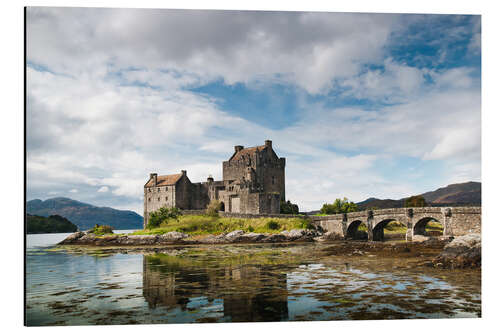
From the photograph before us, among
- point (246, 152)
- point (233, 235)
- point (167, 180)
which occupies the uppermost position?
point (246, 152)

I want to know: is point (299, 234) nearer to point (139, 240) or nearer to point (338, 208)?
point (338, 208)

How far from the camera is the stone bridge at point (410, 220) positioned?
23.6 m

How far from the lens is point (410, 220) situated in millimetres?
28500

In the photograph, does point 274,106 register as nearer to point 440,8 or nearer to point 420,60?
point 420,60

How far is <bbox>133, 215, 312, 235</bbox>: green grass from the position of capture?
37.5 m

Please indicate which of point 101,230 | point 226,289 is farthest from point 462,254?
point 101,230

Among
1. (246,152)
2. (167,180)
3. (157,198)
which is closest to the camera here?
(246,152)

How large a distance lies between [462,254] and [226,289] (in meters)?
8.67

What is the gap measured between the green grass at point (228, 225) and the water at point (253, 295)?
22.1 metres

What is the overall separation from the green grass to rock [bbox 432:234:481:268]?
75.0 feet

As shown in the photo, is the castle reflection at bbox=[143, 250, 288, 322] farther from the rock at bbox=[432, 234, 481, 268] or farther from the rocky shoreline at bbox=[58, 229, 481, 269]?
the rocky shoreline at bbox=[58, 229, 481, 269]

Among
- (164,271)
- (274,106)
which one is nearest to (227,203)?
(164,271)

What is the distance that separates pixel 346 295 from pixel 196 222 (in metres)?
31.1

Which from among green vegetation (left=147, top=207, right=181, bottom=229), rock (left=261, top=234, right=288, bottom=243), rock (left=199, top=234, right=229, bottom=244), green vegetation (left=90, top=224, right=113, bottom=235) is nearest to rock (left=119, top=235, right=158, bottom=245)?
Answer: green vegetation (left=147, top=207, right=181, bottom=229)
